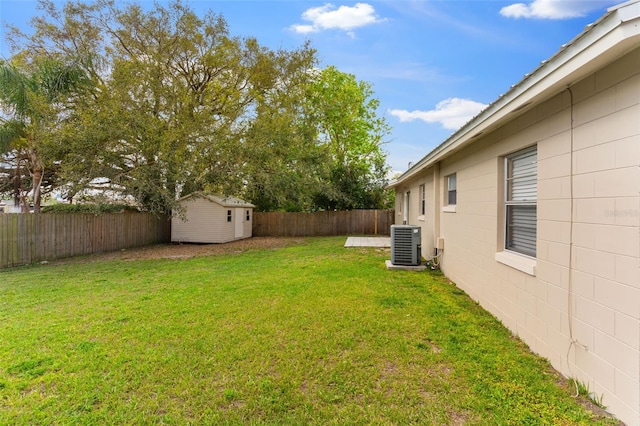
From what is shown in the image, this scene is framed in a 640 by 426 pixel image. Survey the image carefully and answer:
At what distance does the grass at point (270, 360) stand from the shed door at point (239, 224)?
34.7ft

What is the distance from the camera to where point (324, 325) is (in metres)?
4.15

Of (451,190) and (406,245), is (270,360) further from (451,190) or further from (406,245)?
(451,190)

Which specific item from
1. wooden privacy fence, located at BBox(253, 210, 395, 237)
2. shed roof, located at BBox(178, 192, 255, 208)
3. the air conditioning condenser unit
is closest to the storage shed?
shed roof, located at BBox(178, 192, 255, 208)

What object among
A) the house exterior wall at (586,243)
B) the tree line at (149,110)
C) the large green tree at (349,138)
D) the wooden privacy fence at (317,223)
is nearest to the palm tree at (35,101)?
the tree line at (149,110)

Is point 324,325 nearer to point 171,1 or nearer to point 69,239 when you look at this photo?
point 69,239

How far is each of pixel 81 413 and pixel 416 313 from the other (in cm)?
384

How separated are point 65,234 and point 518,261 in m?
12.7

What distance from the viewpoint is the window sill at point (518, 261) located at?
3.53m

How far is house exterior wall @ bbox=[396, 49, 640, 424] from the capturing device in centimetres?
223

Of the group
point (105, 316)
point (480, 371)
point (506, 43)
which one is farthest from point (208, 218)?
point (480, 371)

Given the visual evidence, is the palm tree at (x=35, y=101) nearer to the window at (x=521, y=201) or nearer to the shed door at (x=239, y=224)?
the shed door at (x=239, y=224)

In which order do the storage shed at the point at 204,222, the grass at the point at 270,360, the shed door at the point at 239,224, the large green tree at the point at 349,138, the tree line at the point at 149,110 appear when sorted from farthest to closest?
the large green tree at the point at 349,138, the shed door at the point at 239,224, the storage shed at the point at 204,222, the tree line at the point at 149,110, the grass at the point at 270,360

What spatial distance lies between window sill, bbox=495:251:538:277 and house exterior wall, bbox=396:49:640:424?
0.05 ft

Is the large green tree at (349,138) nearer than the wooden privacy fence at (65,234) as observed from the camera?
No
